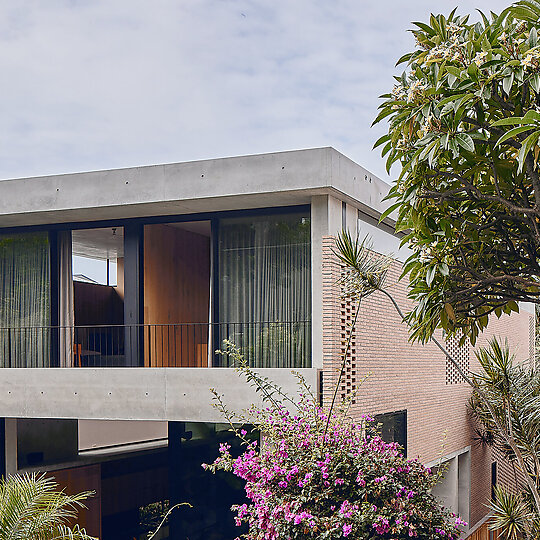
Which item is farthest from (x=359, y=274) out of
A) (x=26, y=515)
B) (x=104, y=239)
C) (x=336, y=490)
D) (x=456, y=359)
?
(x=456, y=359)

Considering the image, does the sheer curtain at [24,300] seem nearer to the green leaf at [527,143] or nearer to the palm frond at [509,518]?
the palm frond at [509,518]

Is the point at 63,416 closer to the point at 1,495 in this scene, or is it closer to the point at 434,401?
the point at 1,495

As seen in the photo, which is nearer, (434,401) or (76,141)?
(434,401)

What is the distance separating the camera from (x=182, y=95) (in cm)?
3219

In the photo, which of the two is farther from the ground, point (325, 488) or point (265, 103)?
point (265, 103)

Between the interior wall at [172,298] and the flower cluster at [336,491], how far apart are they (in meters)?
4.30

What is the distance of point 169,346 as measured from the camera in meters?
12.8

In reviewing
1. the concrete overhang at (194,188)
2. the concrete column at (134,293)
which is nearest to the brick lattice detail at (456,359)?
the concrete overhang at (194,188)

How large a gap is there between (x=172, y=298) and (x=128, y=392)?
2418mm

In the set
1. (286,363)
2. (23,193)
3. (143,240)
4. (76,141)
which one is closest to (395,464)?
(286,363)

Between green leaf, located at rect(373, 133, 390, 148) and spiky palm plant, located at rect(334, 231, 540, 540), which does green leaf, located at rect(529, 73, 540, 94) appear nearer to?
green leaf, located at rect(373, 133, 390, 148)

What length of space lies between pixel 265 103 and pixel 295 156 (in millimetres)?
24390

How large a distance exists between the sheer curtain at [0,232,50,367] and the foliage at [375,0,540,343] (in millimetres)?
8309

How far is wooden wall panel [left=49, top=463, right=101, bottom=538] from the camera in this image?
1511 cm
